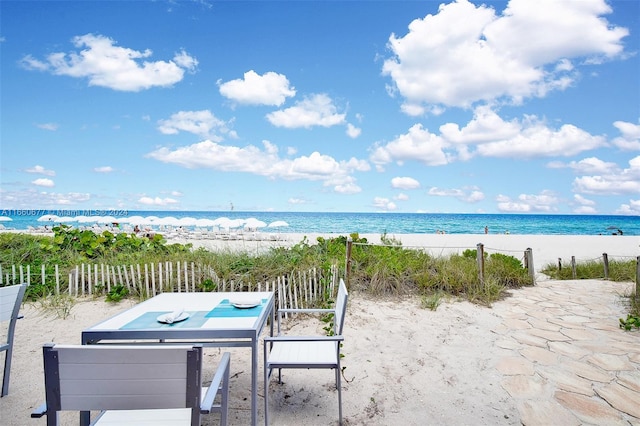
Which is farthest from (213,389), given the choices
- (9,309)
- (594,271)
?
(594,271)

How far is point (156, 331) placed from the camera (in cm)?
247

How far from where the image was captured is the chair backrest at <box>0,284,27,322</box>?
122 inches

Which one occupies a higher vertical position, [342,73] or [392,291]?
[342,73]

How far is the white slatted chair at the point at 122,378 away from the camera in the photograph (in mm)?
1536

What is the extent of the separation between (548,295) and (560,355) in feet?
11.2

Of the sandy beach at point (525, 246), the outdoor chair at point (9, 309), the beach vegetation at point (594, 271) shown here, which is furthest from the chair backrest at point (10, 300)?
the beach vegetation at point (594, 271)

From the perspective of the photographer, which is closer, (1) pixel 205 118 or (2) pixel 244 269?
Answer: (2) pixel 244 269

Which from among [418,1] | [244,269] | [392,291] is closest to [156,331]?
[244,269]

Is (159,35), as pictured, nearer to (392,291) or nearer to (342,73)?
(342,73)

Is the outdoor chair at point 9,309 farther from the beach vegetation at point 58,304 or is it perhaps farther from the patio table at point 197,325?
the beach vegetation at point 58,304

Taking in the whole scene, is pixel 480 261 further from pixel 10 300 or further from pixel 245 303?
pixel 10 300

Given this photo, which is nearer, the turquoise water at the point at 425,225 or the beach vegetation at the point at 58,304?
the beach vegetation at the point at 58,304

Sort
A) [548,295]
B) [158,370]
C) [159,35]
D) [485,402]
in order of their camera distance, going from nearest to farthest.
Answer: [158,370] < [485,402] < [548,295] < [159,35]

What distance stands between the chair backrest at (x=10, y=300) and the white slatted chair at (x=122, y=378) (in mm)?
2106
